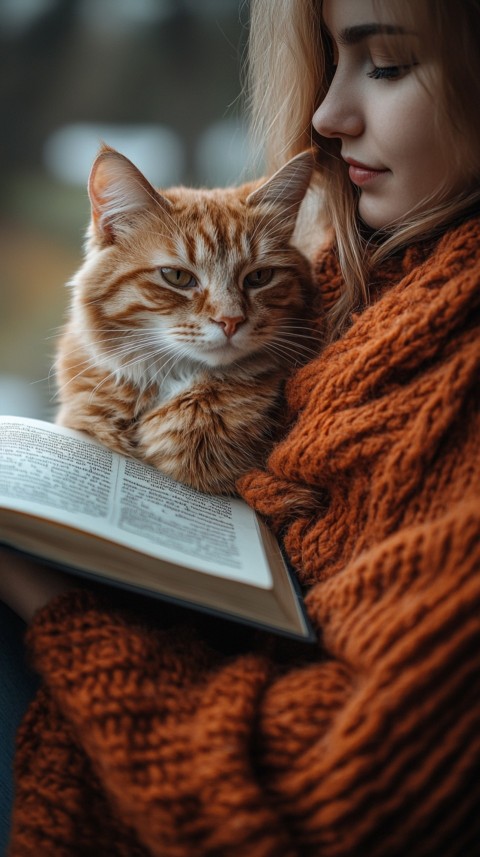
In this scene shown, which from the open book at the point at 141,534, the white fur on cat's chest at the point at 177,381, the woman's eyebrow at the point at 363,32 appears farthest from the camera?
the white fur on cat's chest at the point at 177,381

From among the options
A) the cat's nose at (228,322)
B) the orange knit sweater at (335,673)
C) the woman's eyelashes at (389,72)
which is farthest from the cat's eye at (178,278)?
the woman's eyelashes at (389,72)

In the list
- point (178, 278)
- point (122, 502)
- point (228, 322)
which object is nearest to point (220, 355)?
point (228, 322)

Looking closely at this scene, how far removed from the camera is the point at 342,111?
1017 millimetres

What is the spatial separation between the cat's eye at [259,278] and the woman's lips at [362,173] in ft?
0.76

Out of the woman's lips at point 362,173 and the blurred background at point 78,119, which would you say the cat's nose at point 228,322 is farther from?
the blurred background at point 78,119

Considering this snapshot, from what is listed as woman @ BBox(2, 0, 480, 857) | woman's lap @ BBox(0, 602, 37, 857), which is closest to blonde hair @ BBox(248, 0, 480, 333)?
woman @ BBox(2, 0, 480, 857)

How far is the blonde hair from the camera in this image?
0.85 m

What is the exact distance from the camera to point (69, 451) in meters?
1.02

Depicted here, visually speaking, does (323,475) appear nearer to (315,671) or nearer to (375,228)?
(315,671)

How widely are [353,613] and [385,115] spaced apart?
0.74 meters

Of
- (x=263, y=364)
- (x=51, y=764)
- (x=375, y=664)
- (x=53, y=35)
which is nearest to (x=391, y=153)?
(x=263, y=364)

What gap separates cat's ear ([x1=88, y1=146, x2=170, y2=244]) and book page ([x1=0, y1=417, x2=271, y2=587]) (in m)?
0.41

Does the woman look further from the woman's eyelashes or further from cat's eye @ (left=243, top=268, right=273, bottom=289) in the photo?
cat's eye @ (left=243, top=268, right=273, bottom=289)

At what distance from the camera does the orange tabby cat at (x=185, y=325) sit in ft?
3.60
